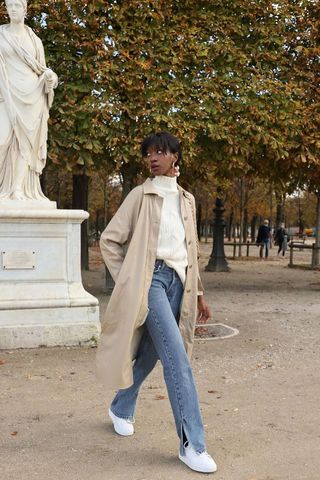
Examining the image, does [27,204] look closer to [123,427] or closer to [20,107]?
[20,107]

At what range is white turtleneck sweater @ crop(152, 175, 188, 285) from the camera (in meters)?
3.89

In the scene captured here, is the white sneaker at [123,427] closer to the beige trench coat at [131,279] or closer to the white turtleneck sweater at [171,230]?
the beige trench coat at [131,279]

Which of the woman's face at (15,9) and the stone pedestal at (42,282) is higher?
the woman's face at (15,9)

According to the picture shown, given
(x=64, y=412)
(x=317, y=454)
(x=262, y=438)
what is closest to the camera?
(x=317, y=454)

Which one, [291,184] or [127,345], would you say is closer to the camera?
[127,345]

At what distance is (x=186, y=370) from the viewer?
12.2ft

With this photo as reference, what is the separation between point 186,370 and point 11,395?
224 centimetres

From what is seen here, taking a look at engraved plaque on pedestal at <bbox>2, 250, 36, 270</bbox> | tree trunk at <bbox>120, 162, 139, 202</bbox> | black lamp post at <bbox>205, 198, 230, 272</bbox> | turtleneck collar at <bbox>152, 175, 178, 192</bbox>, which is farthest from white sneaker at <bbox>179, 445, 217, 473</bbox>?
black lamp post at <bbox>205, 198, 230, 272</bbox>

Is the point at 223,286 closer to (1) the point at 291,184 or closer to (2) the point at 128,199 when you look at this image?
(1) the point at 291,184

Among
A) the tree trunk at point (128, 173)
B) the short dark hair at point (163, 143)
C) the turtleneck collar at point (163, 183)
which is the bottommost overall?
the turtleneck collar at point (163, 183)

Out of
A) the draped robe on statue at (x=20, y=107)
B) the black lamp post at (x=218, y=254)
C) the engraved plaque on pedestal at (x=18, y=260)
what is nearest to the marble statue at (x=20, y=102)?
the draped robe on statue at (x=20, y=107)

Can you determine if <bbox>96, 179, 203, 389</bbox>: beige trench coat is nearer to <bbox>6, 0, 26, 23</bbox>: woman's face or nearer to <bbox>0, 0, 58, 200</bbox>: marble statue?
<bbox>0, 0, 58, 200</bbox>: marble statue

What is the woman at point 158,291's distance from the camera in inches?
147

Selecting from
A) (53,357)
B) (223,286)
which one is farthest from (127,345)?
(223,286)
